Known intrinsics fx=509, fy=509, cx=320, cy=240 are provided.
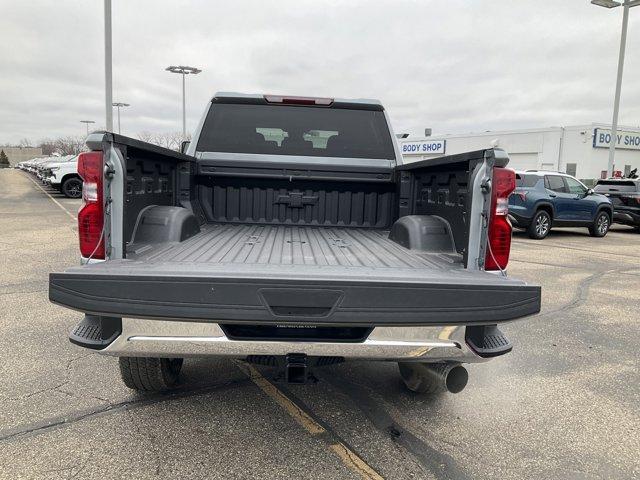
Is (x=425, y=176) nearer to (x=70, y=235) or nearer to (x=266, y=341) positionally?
(x=266, y=341)

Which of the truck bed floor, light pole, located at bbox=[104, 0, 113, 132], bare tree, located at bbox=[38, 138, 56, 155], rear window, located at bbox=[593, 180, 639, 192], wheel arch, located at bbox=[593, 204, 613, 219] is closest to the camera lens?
the truck bed floor

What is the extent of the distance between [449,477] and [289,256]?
1488mm

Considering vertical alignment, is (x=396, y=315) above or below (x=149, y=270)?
below

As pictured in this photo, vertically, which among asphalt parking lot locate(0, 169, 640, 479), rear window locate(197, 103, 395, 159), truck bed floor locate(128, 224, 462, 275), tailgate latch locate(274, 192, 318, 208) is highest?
rear window locate(197, 103, 395, 159)

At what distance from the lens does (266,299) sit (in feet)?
7.69

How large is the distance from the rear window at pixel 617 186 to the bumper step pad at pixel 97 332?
17541mm

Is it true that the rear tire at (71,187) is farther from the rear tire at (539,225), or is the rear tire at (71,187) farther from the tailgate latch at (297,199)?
the tailgate latch at (297,199)

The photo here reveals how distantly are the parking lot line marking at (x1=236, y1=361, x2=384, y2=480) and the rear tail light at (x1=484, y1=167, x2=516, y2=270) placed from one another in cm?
126

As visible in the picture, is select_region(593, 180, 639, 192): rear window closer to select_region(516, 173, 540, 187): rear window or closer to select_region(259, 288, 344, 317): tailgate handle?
select_region(516, 173, 540, 187): rear window

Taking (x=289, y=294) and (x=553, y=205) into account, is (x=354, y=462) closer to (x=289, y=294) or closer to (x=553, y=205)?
(x=289, y=294)

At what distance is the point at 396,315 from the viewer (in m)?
2.39

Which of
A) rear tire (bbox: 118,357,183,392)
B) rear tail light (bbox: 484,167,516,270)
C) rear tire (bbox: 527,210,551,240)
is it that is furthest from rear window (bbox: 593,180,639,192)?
rear tire (bbox: 118,357,183,392)

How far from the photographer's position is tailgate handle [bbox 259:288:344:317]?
2.35 metres

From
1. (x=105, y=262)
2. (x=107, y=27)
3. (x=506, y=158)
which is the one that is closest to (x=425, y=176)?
(x=506, y=158)
